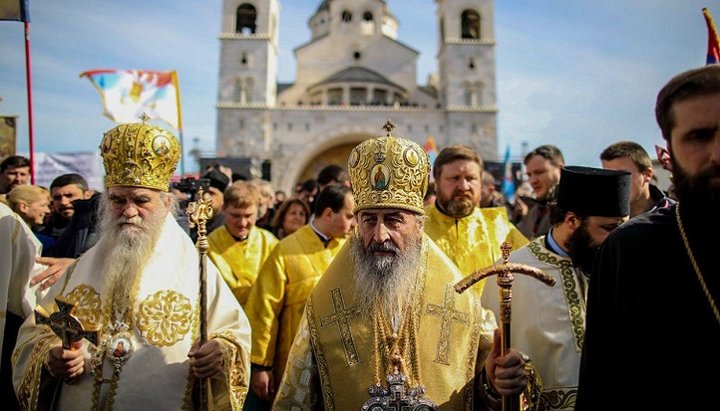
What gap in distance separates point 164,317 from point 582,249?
7.19 feet

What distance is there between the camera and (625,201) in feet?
8.18

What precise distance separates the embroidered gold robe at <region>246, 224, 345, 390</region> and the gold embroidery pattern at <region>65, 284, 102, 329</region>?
44.1 inches

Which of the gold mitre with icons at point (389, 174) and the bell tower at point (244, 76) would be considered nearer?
the gold mitre with icons at point (389, 174)

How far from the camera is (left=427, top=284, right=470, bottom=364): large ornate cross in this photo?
2.24m

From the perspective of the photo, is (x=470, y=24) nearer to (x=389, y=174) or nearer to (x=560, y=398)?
(x=389, y=174)

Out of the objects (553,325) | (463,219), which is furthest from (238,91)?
(553,325)

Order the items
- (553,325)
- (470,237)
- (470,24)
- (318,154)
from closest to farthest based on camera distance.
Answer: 1. (553,325)
2. (470,237)
3. (318,154)
4. (470,24)

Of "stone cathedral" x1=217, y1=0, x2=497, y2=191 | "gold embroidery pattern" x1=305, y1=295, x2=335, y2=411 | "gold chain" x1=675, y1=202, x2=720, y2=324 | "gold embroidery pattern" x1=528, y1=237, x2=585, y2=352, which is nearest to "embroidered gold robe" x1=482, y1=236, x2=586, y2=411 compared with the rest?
"gold embroidery pattern" x1=528, y1=237, x2=585, y2=352

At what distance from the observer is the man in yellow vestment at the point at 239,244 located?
4203 millimetres

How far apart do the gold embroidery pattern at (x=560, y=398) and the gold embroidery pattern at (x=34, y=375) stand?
8.05 feet

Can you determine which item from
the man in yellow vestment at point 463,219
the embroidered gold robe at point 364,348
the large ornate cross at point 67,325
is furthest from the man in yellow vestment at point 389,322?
the man in yellow vestment at point 463,219

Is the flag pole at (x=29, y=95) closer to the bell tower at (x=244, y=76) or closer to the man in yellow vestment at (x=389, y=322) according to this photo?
the man in yellow vestment at (x=389, y=322)

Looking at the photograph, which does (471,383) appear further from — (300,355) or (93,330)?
(93,330)

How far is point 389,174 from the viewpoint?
2410 millimetres
